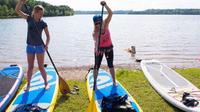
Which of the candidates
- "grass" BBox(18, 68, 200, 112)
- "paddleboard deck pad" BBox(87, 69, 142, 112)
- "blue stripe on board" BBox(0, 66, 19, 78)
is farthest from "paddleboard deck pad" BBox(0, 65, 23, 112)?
"paddleboard deck pad" BBox(87, 69, 142, 112)

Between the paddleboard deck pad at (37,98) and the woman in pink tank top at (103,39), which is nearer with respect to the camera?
the paddleboard deck pad at (37,98)

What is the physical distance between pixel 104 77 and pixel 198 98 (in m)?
2.90

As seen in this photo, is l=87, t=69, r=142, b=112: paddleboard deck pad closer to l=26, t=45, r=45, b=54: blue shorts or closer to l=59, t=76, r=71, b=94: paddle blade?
l=59, t=76, r=71, b=94: paddle blade

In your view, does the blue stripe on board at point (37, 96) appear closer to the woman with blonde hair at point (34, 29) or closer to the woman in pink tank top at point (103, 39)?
the woman with blonde hair at point (34, 29)

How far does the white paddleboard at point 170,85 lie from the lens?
7.73 m

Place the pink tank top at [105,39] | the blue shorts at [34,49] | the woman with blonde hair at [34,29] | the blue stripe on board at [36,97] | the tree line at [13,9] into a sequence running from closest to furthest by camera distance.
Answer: the blue stripe on board at [36,97]
the woman with blonde hair at [34,29]
the blue shorts at [34,49]
the pink tank top at [105,39]
the tree line at [13,9]

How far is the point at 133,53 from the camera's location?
22.2 metres

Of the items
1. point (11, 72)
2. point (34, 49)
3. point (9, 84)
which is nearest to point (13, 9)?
point (11, 72)

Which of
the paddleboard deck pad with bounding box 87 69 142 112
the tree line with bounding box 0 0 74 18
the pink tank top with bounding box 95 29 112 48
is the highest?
the pink tank top with bounding box 95 29 112 48

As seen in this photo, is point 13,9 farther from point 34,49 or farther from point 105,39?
point 105,39

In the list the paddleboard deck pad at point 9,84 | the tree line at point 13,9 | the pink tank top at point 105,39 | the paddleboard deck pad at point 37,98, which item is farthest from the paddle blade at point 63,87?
the tree line at point 13,9

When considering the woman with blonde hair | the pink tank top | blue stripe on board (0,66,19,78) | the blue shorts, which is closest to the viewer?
the woman with blonde hair

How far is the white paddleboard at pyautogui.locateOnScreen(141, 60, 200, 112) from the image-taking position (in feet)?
25.4

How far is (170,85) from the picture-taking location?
31.2 feet
